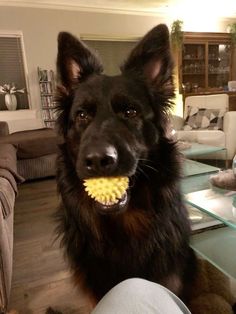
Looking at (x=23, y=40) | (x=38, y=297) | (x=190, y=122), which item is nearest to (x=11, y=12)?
(x=23, y=40)

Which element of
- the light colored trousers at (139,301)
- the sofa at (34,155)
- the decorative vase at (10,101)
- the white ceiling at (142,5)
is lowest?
the sofa at (34,155)

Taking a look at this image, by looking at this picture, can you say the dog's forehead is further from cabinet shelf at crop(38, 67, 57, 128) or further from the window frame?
the window frame

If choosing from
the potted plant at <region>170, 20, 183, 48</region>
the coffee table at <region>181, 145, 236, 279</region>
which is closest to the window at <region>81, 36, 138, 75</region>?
the potted plant at <region>170, 20, 183, 48</region>

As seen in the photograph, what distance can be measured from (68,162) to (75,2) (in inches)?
185

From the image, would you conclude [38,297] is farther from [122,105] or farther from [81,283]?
[122,105]

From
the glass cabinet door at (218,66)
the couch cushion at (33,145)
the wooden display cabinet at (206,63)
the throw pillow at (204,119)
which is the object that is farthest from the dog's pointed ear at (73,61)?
the glass cabinet door at (218,66)

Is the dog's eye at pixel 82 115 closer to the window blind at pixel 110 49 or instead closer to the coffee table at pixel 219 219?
the coffee table at pixel 219 219

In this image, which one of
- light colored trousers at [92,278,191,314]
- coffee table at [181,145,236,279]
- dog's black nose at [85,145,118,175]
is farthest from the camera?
coffee table at [181,145,236,279]

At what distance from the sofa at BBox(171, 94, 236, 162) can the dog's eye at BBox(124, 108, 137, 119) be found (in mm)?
2353

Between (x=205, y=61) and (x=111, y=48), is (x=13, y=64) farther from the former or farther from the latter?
(x=205, y=61)

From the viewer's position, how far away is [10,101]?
15.9 ft

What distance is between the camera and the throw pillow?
3.84 metres

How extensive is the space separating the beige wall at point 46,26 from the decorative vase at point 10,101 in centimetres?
32

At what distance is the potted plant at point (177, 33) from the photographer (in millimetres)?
5125
